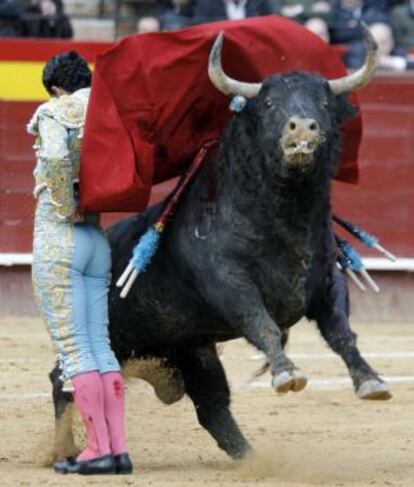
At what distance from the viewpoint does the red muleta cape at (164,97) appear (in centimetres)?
628

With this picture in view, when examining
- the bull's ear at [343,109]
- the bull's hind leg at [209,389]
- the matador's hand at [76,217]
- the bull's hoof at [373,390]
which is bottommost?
the bull's hind leg at [209,389]

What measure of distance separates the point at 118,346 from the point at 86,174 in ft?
2.78

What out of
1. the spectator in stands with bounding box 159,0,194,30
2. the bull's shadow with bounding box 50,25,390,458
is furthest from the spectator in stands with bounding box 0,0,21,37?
the bull's shadow with bounding box 50,25,390,458

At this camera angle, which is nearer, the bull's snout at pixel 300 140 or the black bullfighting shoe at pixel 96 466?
the bull's snout at pixel 300 140

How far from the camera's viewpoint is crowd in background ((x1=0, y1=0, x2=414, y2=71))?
12039 millimetres

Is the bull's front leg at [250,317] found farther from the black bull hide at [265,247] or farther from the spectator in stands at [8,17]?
the spectator in stands at [8,17]

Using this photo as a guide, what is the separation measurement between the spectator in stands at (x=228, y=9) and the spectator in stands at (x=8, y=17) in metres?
1.19

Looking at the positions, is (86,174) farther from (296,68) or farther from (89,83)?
(296,68)

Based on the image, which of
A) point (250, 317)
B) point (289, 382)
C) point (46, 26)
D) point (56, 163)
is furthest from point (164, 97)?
point (46, 26)

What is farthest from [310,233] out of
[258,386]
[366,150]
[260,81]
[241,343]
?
[366,150]

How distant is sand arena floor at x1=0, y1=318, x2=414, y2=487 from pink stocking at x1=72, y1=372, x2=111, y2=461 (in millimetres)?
138

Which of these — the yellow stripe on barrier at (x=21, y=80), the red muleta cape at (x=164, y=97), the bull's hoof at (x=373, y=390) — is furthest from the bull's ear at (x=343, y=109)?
the yellow stripe on barrier at (x=21, y=80)

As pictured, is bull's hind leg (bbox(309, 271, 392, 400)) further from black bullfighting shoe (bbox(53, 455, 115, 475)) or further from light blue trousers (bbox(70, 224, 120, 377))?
black bullfighting shoe (bbox(53, 455, 115, 475))

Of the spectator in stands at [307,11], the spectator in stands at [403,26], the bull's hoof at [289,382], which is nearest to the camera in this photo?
the bull's hoof at [289,382]
